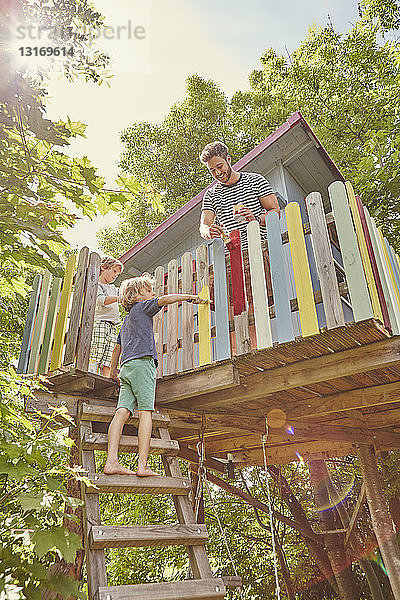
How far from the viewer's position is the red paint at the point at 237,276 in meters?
3.88

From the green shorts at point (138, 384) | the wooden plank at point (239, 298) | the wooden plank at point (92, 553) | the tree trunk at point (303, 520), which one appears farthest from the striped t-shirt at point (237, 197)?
the tree trunk at point (303, 520)

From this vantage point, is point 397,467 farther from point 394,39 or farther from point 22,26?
point 394,39

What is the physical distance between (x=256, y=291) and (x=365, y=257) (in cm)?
85

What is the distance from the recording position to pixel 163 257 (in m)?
8.95

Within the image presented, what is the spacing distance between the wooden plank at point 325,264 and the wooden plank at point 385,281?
0.41 metres

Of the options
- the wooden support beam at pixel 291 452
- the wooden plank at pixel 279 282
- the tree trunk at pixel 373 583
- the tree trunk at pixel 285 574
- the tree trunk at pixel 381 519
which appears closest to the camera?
the wooden plank at pixel 279 282

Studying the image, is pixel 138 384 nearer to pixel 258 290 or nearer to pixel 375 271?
pixel 258 290

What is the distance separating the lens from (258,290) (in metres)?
3.71

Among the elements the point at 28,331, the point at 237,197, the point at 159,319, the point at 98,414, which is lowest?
the point at 98,414

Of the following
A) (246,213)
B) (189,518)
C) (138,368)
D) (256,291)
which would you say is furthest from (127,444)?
(246,213)

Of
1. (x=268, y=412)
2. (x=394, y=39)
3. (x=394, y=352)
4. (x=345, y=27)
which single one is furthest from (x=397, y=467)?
(x=345, y=27)

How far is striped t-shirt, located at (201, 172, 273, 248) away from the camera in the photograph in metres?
4.77

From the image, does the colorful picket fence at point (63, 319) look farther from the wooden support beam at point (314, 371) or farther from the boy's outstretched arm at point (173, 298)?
the wooden support beam at point (314, 371)

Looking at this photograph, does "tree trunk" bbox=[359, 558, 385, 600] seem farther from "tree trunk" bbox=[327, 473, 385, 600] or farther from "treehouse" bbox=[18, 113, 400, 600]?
"treehouse" bbox=[18, 113, 400, 600]
